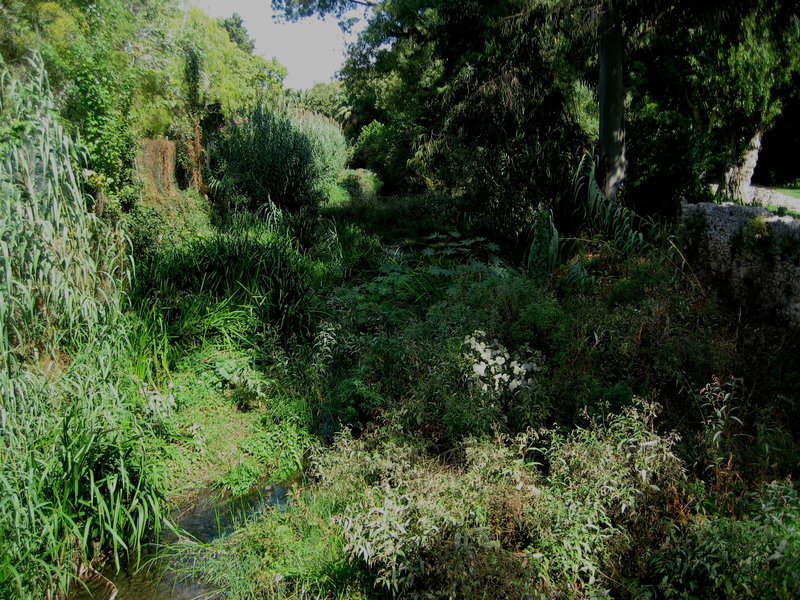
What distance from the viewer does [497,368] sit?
12.4ft

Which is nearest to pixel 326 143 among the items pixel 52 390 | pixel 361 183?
pixel 361 183

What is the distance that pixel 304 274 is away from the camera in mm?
6461

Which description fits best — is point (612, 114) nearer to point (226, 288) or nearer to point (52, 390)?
point (226, 288)

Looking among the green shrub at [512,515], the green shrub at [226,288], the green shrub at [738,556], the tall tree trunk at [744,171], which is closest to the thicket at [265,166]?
the green shrub at [226,288]

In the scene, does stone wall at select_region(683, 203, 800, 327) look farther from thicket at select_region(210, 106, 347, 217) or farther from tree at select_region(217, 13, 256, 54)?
tree at select_region(217, 13, 256, 54)

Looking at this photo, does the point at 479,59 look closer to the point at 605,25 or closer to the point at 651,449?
the point at 605,25

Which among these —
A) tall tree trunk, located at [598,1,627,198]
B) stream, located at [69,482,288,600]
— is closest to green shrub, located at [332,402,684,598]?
stream, located at [69,482,288,600]

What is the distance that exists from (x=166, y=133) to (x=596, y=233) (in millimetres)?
8450

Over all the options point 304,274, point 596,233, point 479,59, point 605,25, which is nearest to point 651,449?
point 596,233

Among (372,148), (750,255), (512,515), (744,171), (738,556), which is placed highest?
(372,148)

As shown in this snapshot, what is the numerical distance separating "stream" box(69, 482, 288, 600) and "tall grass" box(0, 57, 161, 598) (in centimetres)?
15

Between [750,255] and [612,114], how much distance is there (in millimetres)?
3520

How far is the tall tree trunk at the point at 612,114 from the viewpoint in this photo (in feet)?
23.6

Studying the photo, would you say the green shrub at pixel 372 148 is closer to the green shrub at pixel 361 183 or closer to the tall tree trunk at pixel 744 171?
the green shrub at pixel 361 183
